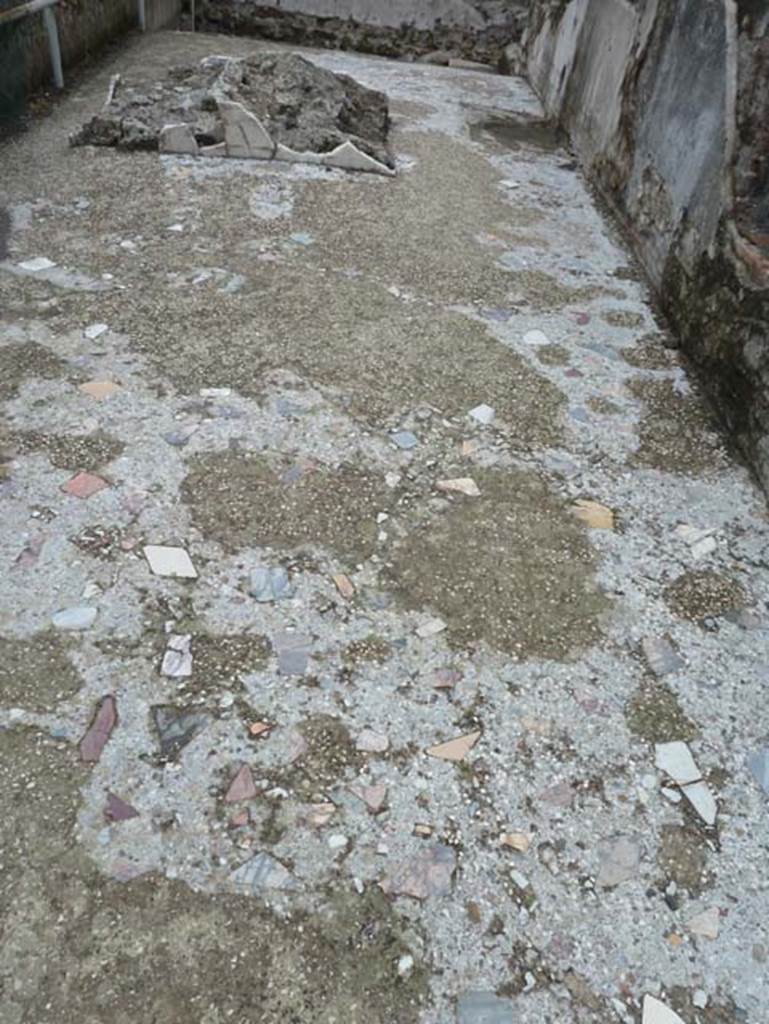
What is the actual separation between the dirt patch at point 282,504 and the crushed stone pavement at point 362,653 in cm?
1

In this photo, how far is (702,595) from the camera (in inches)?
83.6

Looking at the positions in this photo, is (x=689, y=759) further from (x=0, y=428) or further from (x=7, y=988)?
(x=0, y=428)

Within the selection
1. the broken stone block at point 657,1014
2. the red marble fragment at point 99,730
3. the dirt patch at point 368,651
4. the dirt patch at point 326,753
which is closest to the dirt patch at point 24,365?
the red marble fragment at point 99,730

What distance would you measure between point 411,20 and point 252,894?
1025 centimetres

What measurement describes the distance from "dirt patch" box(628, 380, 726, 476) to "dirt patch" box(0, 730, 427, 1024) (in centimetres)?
185

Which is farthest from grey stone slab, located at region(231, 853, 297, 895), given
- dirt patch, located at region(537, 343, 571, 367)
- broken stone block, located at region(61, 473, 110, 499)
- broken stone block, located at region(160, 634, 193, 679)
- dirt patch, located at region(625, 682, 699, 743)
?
dirt patch, located at region(537, 343, 571, 367)

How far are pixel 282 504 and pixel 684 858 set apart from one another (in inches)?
55.5

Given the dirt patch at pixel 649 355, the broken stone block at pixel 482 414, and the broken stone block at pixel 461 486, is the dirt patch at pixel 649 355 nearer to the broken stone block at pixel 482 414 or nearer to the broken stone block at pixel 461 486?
the broken stone block at pixel 482 414

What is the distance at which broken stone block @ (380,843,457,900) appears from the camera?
1434 mm

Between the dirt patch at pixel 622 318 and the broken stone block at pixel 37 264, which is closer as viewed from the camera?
the broken stone block at pixel 37 264

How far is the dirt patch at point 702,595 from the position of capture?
2.08 meters

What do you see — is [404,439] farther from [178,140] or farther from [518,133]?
[518,133]

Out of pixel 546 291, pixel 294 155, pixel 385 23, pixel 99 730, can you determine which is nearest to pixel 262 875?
pixel 99 730

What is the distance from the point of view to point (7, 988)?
48.9 inches
